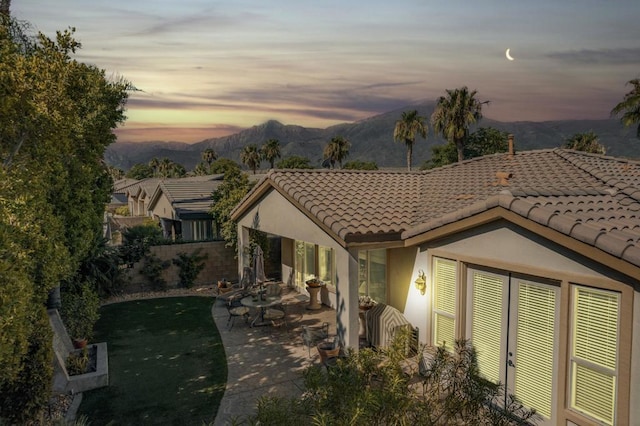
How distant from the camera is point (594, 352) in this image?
25.0 feet

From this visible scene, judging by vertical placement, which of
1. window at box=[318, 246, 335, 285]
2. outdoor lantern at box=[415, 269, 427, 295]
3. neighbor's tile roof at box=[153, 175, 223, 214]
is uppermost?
neighbor's tile roof at box=[153, 175, 223, 214]

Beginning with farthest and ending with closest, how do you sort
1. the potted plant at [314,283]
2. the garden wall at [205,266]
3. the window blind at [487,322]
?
the garden wall at [205,266] < the potted plant at [314,283] < the window blind at [487,322]

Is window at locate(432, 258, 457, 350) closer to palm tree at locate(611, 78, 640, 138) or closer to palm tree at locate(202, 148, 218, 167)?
palm tree at locate(611, 78, 640, 138)

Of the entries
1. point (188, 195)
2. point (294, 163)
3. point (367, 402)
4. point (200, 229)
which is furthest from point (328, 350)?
point (294, 163)

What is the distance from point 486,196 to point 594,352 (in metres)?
5.64

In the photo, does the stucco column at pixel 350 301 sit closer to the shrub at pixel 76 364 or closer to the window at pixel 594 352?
the window at pixel 594 352

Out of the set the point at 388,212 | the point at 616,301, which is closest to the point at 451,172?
the point at 388,212

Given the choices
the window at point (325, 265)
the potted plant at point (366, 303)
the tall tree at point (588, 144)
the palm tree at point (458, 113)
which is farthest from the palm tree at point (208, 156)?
the potted plant at point (366, 303)

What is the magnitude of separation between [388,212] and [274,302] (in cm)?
585

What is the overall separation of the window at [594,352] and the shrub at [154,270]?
1880 cm

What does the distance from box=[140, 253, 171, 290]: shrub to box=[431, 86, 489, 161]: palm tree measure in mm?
43453

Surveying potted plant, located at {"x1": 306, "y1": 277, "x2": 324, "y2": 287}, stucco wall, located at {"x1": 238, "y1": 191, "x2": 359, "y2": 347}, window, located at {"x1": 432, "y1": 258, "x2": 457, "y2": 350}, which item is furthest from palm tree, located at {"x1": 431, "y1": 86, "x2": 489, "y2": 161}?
window, located at {"x1": 432, "y1": 258, "x2": 457, "y2": 350}

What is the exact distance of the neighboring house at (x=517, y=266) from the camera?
7344 millimetres

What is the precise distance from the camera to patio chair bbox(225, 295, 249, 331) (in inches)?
614
